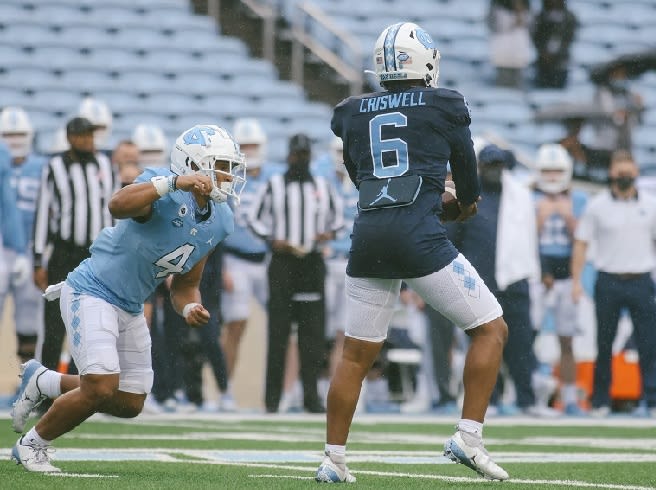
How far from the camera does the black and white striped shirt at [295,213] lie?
10.2 metres

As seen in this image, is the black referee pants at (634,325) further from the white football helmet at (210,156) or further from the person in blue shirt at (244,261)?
the white football helmet at (210,156)

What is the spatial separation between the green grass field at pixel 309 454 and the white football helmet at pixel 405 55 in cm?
139

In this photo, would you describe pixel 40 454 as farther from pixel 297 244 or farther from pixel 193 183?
pixel 297 244

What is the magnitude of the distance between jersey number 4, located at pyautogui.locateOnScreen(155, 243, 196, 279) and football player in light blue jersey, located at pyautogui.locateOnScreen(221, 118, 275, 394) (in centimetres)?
→ 481

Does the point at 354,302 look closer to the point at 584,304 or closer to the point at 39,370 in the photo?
the point at 39,370

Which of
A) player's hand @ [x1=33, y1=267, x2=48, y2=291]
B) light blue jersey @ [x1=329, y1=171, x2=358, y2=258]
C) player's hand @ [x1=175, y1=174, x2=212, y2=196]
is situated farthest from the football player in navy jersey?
light blue jersey @ [x1=329, y1=171, x2=358, y2=258]

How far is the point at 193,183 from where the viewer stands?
16.9ft

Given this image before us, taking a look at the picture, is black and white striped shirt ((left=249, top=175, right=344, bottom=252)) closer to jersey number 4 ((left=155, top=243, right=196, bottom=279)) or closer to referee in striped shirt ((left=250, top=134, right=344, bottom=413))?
referee in striped shirt ((left=250, top=134, right=344, bottom=413))

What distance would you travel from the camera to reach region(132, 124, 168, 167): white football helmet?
10797 mm

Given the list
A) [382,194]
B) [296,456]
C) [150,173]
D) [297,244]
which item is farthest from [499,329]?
[297,244]

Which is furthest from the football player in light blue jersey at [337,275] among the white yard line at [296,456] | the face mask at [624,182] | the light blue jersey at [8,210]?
the white yard line at [296,456]

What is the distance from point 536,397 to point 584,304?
1.34 m

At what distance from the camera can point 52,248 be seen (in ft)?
29.5

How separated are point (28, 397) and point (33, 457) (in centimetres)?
55
